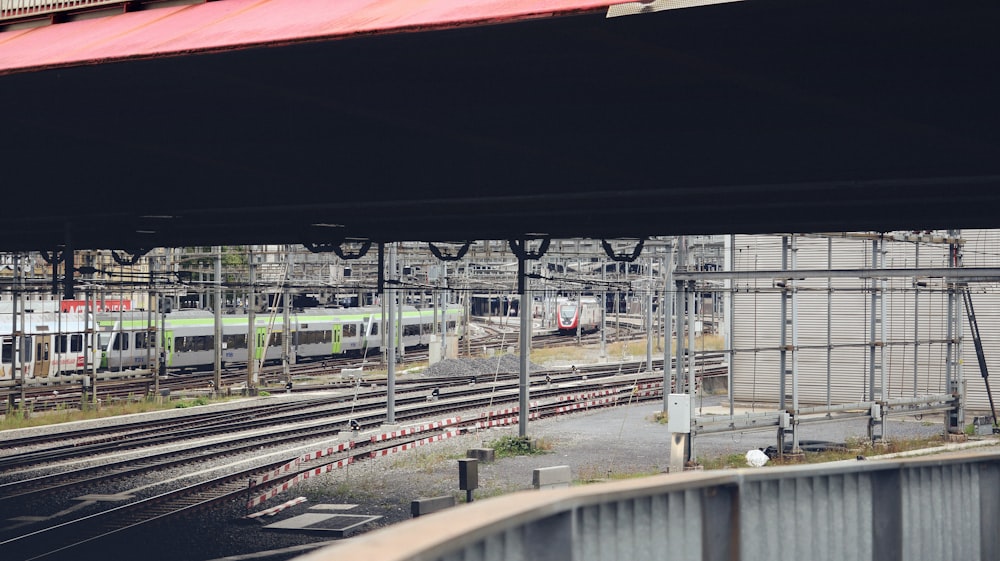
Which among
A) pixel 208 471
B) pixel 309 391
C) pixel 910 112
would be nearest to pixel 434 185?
pixel 910 112

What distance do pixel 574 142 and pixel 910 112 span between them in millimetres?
3287

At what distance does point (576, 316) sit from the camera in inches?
3044

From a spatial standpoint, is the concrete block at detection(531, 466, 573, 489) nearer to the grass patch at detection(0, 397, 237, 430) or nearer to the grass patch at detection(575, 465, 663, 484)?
the grass patch at detection(575, 465, 663, 484)

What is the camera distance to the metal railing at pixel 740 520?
426 cm

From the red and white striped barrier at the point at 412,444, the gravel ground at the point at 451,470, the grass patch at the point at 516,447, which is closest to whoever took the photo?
the gravel ground at the point at 451,470

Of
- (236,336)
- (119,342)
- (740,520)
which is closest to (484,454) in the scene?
(740,520)

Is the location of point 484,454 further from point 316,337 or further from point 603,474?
point 316,337

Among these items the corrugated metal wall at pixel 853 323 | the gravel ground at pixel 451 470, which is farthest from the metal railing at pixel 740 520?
the corrugated metal wall at pixel 853 323

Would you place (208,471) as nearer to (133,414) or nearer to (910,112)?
(133,414)

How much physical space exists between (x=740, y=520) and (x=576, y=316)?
235 ft

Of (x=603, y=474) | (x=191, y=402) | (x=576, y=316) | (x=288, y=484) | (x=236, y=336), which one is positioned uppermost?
(x=236, y=336)

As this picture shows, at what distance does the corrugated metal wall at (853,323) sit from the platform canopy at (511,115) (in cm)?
1617

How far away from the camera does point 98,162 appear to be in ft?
43.8

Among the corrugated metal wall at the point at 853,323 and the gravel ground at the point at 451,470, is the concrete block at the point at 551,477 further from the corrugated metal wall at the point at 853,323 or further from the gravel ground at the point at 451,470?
the corrugated metal wall at the point at 853,323
